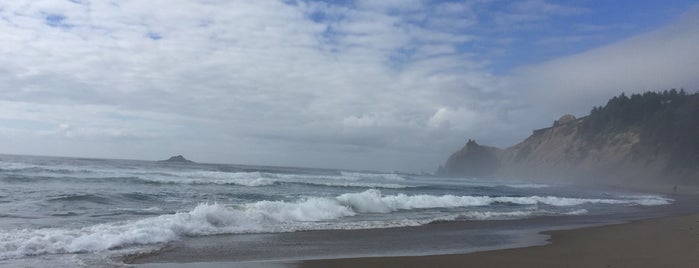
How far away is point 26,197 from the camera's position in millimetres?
17141

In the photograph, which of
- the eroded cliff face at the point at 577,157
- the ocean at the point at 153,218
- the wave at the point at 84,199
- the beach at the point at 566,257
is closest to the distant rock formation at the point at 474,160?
the eroded cliff face at the point at 577,157

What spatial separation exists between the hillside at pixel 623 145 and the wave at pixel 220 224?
54.4 m

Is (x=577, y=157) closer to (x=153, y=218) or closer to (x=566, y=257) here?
(x=566, y=257)

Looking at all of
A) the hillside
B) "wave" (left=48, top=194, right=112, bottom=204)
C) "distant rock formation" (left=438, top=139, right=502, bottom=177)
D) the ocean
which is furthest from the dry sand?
"distant rock formation" (left=438, top=139, right=502, bottom=177)

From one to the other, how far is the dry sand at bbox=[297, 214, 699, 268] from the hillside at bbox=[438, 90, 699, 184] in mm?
57181

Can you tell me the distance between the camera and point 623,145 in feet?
241

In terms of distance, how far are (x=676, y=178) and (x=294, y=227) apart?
63083 millimetres

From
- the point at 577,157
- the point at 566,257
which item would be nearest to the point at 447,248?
the point at 566,257

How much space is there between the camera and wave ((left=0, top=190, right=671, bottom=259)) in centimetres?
863

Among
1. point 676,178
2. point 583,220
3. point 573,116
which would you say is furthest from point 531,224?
point 573,116

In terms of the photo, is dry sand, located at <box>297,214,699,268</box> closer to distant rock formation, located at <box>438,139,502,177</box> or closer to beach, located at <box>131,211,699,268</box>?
beach, located at <box>131,211,699,268</box>

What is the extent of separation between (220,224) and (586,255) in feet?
26.6

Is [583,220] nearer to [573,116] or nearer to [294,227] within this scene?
→ [294,227]

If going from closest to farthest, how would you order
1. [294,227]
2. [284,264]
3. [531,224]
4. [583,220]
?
[284,264] < [294,227] < [531,224] < [583,220]
